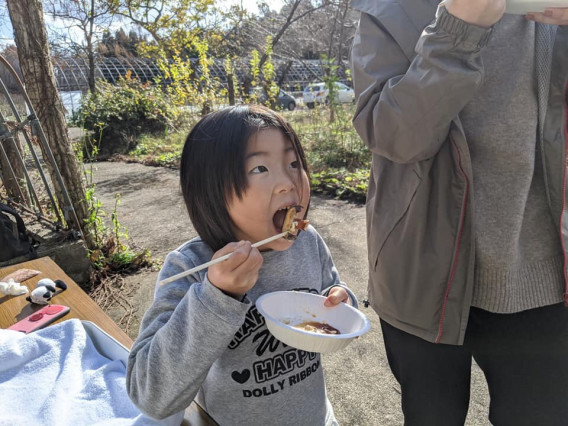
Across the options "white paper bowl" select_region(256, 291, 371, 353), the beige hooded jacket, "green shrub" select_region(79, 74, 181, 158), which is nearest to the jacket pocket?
the beige hooded jacket

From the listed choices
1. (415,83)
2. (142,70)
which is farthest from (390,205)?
(142,70)

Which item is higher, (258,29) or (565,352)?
(258,29)

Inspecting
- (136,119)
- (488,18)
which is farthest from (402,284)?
(136,119)

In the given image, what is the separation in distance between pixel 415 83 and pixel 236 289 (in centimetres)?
62

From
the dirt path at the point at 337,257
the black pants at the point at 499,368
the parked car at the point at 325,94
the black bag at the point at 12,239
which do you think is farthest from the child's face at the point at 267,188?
the black bag at the point at 12,239

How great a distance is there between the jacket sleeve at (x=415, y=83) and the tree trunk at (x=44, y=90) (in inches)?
106

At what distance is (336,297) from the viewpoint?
40.2 inches

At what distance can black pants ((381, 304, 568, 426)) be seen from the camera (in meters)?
1.06

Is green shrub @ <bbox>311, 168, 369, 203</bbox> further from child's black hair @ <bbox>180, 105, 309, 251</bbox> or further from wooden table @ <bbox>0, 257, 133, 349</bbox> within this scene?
child's black hair @ <bbox>180, 105, 309, 251</bbox>

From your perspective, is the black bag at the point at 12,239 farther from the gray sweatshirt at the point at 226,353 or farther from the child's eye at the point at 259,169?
the child's eye at the point at 259,169

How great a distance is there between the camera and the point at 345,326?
102 cm

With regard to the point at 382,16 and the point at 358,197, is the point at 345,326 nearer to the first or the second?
the point at 382,16

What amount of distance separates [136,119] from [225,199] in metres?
11.3

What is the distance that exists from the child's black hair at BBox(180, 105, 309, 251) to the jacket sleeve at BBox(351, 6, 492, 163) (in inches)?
9.0
